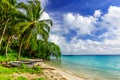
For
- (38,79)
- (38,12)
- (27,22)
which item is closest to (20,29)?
(27,22)

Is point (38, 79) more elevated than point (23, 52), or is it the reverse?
point (23, 52)

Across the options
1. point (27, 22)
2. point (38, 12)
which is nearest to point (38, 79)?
point (27, 22)

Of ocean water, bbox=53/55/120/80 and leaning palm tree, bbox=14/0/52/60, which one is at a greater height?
leaning palm tree, bbox=14/0/52/60

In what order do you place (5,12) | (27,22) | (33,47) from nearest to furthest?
(27,22) → (5,12) → (33,47)

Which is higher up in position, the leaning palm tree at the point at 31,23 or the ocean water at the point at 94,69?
the leaning palm tree at the point at 31,23

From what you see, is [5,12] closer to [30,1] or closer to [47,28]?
[30,1]

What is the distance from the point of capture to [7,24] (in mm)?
28938

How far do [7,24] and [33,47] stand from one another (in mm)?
16265

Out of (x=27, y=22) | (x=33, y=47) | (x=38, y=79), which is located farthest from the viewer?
(x=33, y=47)

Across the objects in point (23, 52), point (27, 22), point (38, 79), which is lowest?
point (38, 79)

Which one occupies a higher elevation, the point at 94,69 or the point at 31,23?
the point at 31,23

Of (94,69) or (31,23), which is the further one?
(94,69)

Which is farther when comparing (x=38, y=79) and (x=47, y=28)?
(x=47, y=28)

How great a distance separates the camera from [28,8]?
83.4 ft
